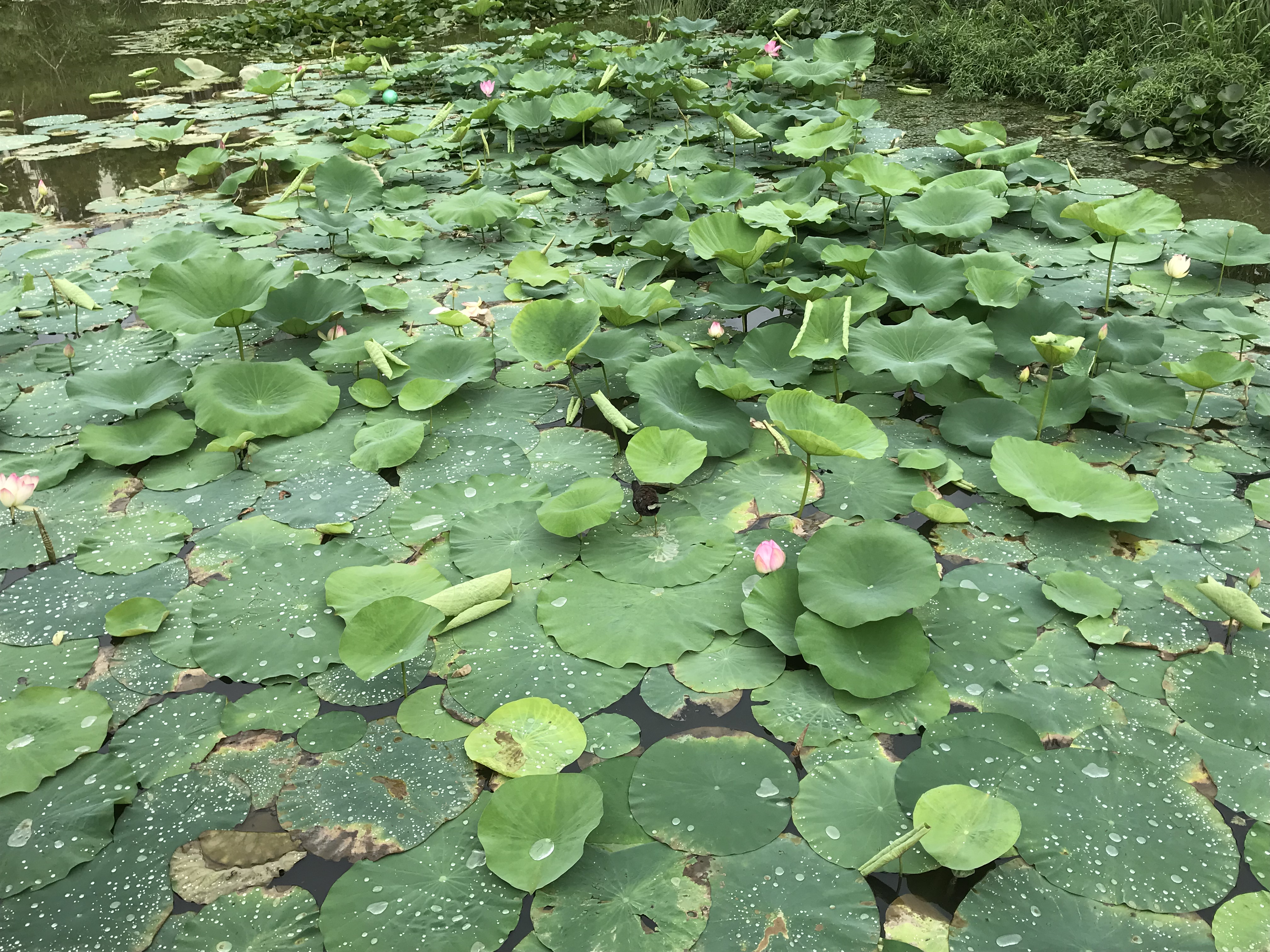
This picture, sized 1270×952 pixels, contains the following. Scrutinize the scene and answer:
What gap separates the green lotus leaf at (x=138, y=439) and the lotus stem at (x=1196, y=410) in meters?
3.01

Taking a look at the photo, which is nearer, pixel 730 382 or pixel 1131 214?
pixel 730 382

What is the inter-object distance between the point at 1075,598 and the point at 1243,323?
149 cm

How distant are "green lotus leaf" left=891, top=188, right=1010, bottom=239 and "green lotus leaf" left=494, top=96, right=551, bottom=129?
2610mm

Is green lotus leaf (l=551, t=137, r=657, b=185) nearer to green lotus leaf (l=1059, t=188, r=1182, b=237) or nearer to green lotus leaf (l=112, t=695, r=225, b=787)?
green lotus leaf (l=1059, t=188, r=1182, b=237)

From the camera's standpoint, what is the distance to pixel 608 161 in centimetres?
468

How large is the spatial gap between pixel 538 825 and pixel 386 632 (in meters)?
0.55

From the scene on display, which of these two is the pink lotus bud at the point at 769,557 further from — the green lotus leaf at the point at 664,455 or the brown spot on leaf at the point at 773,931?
the brown spot on leaf at the point at 773,931

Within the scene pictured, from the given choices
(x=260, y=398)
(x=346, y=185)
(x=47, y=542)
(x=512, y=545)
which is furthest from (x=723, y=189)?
(x=47, y=542)

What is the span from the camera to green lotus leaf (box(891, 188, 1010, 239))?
335 cm

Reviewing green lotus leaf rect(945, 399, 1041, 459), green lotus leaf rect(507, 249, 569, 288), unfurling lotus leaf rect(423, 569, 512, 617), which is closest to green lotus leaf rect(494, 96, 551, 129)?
green lotus leaf rect(507, 249, 569, 288)

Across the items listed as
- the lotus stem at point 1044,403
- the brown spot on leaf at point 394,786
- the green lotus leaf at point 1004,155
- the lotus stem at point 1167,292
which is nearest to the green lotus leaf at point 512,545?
the brown spot on leaf at point 394,786

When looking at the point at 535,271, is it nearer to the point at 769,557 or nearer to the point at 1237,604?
the point at 769,557

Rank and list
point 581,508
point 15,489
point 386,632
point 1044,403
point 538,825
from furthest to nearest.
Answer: point 1044,403
point 581,508
point 15,489
point 386,632
point 538,825

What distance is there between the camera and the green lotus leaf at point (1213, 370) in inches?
100
